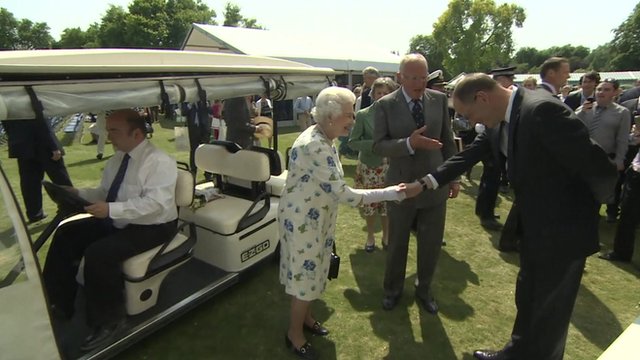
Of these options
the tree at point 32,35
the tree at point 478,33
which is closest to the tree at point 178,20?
the tree at point 478,33

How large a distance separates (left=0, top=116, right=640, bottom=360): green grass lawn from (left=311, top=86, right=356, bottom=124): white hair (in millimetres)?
1837

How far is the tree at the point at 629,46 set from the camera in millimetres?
53406

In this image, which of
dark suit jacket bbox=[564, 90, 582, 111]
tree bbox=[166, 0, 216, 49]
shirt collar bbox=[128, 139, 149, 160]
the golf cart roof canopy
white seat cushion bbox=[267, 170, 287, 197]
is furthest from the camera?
tree bbox=[166, 0, 216, 49]

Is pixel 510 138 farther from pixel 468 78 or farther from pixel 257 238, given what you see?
pixel 257 238

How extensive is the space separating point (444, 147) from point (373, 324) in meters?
1.70

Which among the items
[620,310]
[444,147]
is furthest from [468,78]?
[620,310]

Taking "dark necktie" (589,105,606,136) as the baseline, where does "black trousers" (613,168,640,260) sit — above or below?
below

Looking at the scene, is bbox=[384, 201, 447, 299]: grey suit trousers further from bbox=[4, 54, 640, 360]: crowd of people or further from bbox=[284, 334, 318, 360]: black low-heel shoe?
bbox=[284, 334, 318, 360]: black low-heel shoe

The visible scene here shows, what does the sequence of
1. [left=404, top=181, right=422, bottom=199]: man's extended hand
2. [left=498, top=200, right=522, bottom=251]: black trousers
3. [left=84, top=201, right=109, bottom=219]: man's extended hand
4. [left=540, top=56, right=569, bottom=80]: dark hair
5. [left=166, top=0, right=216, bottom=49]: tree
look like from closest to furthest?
[left=84, top=201, right=109, bottom=219]: man's extended hand < [left=404, top=181, right=422, bottom=199]: man's extended hand < [left=540, top=56, right=569, bottom=80]: dark hair < [left=498, top=200, right=522, bottom=251]: black trousers < [left=166, top=0, right=216, bottom=49]: tree

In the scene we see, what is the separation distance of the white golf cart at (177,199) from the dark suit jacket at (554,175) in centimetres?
217

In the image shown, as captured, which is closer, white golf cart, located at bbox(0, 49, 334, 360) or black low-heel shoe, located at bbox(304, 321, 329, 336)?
white golf cart, located at bbox(0, 49, 334, 360)

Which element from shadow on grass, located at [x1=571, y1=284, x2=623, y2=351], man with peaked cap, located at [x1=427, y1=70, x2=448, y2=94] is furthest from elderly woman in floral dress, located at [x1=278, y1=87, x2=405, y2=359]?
man with peaked cap, located at [x1=427, y1=70, x2=448, y2=94]

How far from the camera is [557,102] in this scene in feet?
6.40

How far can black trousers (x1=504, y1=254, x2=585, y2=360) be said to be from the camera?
2170mm
